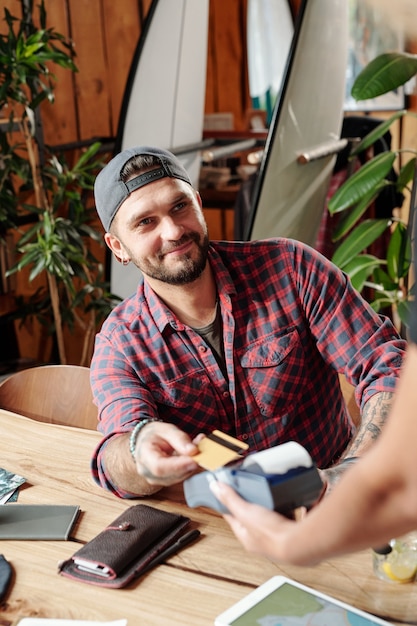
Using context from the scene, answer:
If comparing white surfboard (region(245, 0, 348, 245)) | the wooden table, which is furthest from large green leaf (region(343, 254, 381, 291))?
the wooden table

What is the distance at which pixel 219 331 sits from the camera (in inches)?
73.7

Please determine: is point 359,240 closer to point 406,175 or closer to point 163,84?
point 406,175

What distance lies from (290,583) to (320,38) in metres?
2.42

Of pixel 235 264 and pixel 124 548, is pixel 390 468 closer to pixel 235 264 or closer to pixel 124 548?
pixel 124 548

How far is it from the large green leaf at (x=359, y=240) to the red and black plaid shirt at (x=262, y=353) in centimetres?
100

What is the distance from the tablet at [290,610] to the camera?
113 centimetres

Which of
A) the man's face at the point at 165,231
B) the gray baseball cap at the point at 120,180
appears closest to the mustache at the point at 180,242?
the man's face at the point at 165,231

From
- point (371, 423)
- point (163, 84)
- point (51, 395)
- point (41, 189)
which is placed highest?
point (163, 84)

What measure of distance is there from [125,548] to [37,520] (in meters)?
0.25

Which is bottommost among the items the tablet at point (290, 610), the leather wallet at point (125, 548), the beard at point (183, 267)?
the leather wallet at point (125, 548)

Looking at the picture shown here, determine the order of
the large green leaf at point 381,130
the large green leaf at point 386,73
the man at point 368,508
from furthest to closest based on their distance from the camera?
the large green leaf at point 381,130 < the large green leaf at point 386,73 < the man at point 368,508

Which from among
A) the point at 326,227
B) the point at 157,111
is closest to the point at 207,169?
the point at 157,111

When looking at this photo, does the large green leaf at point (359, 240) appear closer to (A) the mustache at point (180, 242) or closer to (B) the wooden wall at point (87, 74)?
(A) the mustache at point (180, 242)

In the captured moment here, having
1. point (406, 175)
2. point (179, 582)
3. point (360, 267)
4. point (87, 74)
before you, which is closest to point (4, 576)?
point (179, 582)
